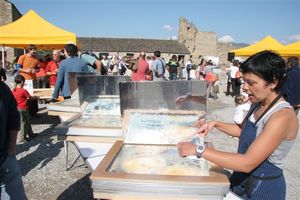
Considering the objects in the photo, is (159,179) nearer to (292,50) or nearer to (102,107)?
(102,107)

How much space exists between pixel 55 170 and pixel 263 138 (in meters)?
3.44

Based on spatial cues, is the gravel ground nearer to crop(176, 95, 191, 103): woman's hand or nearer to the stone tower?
crop(176, 95, 191, 103): woman's hand

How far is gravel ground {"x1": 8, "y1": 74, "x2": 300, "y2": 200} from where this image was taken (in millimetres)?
3539

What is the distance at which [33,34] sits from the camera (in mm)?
7234

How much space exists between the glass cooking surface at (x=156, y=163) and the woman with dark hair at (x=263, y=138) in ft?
0.61

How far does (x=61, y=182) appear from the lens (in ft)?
12.5

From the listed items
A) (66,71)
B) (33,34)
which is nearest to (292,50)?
(33,34)

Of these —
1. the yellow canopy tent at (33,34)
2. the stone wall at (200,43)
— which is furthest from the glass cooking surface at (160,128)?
the stone wall at (200,43)

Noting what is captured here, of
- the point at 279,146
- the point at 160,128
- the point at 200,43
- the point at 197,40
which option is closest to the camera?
the point at 279,146

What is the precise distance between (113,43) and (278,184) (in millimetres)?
48749

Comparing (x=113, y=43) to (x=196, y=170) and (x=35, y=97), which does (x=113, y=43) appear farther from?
(x=196, y=170)

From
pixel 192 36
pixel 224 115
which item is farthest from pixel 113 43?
pixel 224 115

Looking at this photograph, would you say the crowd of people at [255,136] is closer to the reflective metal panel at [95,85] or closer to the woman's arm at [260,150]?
the woman's arm at [260,150]

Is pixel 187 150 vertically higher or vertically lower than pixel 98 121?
higher
